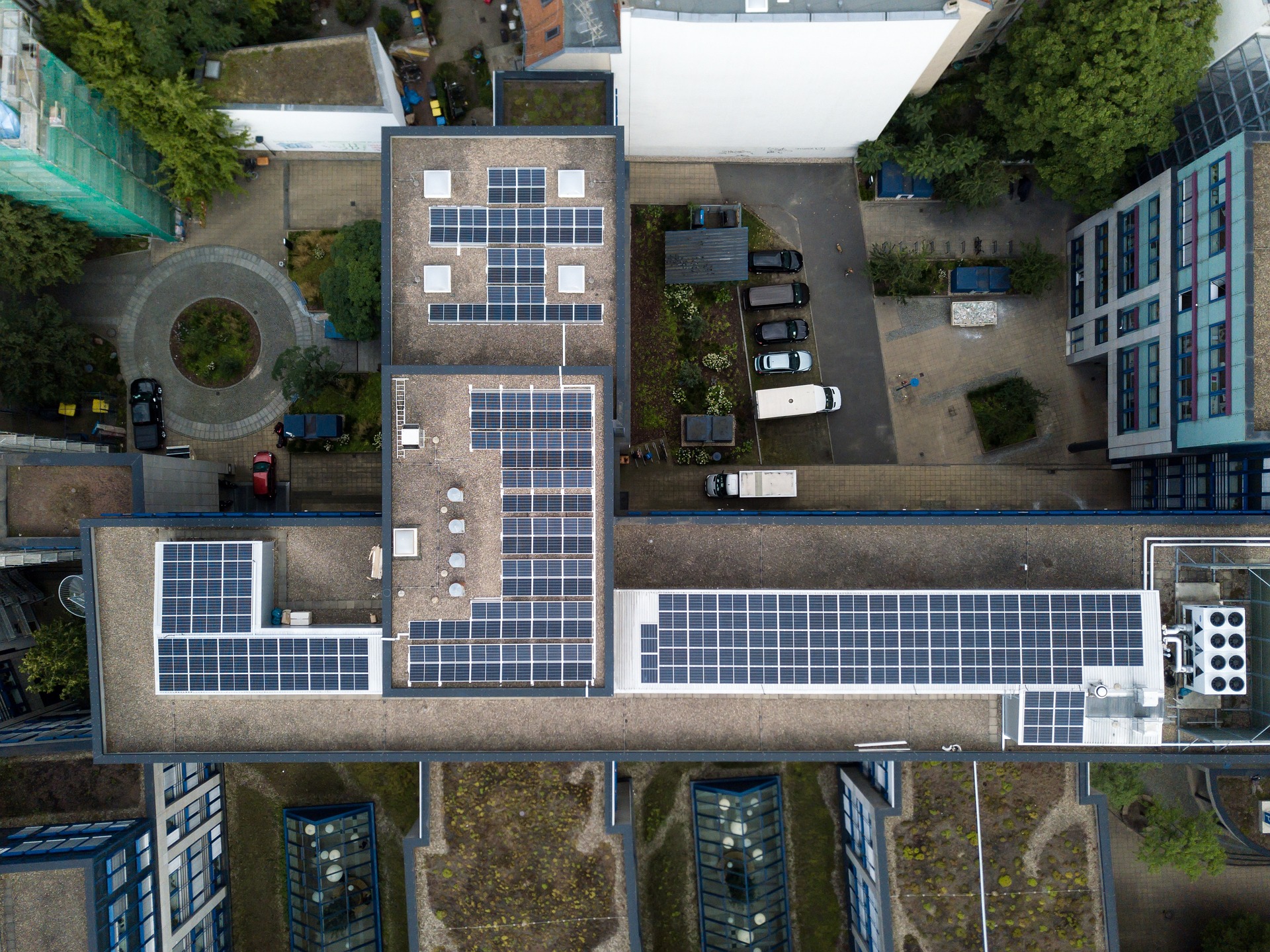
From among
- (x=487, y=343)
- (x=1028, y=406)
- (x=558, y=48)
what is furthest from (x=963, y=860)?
(x=558, y=48)

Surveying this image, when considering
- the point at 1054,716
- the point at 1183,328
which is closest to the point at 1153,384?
the point at 1183,328

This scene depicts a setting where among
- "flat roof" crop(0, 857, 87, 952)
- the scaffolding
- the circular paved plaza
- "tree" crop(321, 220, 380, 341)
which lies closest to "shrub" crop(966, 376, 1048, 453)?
"tree" crop(321, 220, 380, 341)

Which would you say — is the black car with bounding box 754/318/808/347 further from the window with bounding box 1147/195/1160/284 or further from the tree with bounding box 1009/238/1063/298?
the window with bounding box 1147/195/1160/284

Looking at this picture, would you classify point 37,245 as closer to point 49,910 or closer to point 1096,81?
point 49,910

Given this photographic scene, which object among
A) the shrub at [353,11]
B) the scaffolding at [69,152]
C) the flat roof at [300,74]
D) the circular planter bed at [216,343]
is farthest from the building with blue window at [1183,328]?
the scaffolding at [69,152]

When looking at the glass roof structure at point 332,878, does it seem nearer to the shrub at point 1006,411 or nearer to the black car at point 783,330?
the black car at point 783,330

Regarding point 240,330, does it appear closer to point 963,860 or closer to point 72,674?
point 72,674
